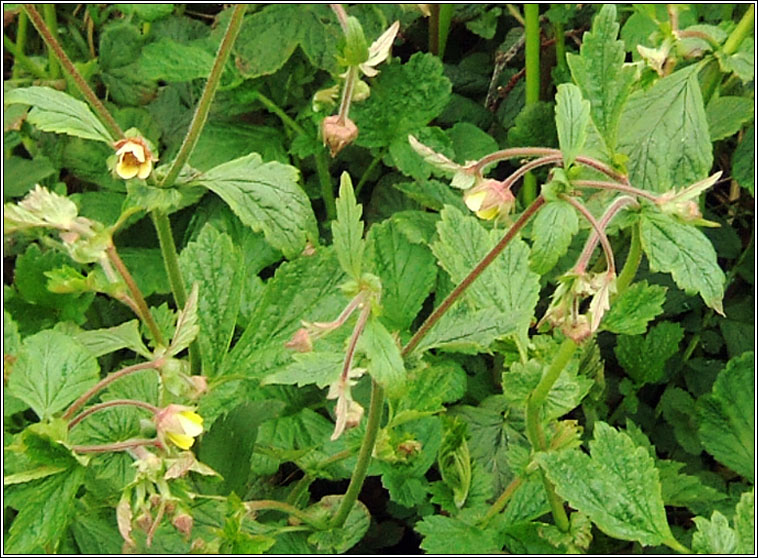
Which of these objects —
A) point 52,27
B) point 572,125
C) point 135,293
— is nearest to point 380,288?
point 572,125

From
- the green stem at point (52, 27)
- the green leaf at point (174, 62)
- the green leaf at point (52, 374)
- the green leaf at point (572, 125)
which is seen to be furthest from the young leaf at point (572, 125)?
the green stem at point (52, 27)

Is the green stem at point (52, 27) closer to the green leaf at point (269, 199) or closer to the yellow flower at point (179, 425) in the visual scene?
the green leaf at point (269, 199)

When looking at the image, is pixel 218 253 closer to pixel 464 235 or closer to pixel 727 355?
pixel 464 235

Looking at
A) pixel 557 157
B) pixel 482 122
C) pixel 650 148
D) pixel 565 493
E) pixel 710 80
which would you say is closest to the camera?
pixel 557 157

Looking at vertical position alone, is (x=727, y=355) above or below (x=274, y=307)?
below

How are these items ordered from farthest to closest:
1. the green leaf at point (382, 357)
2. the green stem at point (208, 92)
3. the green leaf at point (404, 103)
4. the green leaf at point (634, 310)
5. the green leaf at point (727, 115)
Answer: the green leaf at point (404, 103) < the green leaf at point (727, 115) < the green leaf at point (634, 310) < the green stem at point (208, 92) < the green leaf at point (382, 357)

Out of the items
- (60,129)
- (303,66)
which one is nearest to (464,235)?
(60,129)
